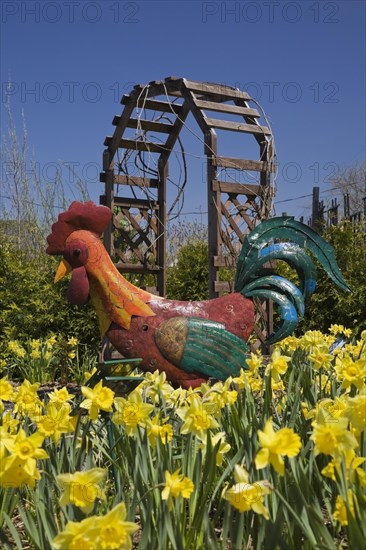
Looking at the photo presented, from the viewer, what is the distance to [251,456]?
1.43 metres

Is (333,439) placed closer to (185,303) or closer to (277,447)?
(277,447)

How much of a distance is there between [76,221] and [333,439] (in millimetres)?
2752

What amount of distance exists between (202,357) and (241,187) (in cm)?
203

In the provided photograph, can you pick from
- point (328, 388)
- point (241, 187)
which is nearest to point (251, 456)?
point (328, 388)

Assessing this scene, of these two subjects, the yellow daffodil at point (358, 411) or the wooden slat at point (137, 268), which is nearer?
the yellow daffodil at point (358, 411)

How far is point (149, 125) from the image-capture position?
5801 millimetres

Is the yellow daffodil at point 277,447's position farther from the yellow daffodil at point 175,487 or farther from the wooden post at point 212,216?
the wooden post at point 212,216

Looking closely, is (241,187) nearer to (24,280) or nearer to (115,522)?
(24,280)

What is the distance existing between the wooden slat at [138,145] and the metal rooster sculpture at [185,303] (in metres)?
2.33

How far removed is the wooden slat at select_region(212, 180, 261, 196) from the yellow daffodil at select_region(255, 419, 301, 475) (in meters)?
3.65

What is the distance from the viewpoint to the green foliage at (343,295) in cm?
668

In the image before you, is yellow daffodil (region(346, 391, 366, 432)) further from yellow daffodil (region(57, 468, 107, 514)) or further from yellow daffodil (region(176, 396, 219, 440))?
yellow daffodil (region(57, 468, 107, 514))

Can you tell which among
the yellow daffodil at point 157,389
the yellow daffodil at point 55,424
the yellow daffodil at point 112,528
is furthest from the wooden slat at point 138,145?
the yellow daffodil at point 112,528

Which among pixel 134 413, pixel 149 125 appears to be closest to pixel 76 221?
pixel 134 413
